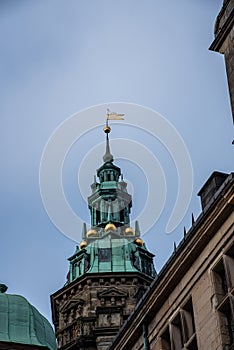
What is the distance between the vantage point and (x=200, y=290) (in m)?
23.2

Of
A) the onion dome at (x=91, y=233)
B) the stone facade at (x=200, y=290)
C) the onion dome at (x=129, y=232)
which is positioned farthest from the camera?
the onion dome at (x=91, y=233)

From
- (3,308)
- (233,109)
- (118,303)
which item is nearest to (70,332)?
(118,303)

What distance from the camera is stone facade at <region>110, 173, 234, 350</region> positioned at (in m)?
22.0

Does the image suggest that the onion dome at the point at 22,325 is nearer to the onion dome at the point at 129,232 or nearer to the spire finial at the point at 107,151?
the onion dome at the point at 129,232

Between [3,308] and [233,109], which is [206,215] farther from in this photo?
[3,308]

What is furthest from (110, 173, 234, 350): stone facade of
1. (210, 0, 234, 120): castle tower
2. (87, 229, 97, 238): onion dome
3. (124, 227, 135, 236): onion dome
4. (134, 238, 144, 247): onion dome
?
(87, 229, 97, 238): onion dome

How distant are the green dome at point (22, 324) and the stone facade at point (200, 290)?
14.5 metres

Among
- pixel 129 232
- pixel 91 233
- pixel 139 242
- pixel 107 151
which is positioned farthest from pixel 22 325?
pixel 107 151

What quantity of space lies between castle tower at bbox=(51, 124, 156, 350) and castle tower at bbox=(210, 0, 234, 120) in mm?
38861

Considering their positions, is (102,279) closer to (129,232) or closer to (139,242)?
(139,242)

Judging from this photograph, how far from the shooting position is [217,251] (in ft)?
74.2

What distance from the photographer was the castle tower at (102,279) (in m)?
63.9

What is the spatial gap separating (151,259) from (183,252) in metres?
51.0

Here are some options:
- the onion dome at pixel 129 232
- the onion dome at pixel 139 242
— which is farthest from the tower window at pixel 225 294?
the onion dome at pixel 129 232
